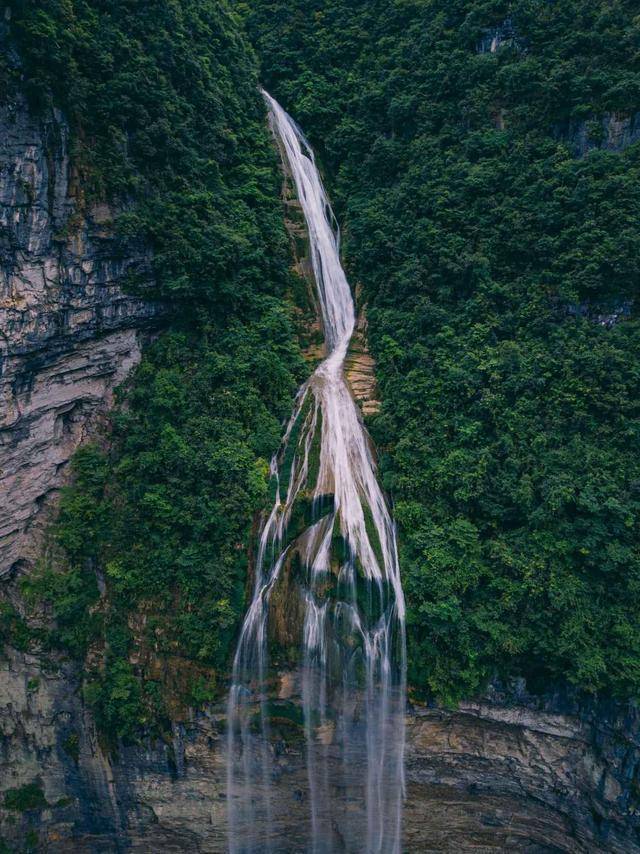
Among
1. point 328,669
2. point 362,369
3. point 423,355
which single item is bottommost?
point 328,669

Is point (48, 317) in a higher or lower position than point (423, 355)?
higher

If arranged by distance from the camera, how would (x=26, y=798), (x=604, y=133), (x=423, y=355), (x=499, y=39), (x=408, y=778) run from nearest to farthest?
(x=408, y=778)
(x=604, y=133)
(x=26, y=798)
(x=423, y=355)
(x=499, y=39)

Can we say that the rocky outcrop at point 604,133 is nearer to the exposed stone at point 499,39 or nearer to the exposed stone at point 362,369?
the exposed stone at point 499,39

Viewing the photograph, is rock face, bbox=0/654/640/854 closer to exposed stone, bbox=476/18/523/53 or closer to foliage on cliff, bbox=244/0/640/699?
foliage on cliff, bbox=244/0/640/699

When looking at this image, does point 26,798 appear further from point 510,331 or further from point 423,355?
point 510,331

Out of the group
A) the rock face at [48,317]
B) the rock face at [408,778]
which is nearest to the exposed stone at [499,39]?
the rock face at [48,317]

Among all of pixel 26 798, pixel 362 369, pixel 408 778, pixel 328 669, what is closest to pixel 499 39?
pixel 362 369
